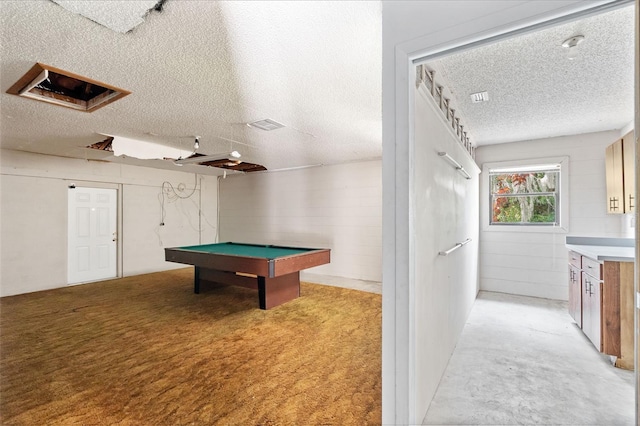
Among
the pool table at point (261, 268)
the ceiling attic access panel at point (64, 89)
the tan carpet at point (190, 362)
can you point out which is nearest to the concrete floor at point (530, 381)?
the tan carpet at point (190, 362)

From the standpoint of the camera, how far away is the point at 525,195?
15.0ft

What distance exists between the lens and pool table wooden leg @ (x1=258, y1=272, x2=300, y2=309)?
404 centimetres

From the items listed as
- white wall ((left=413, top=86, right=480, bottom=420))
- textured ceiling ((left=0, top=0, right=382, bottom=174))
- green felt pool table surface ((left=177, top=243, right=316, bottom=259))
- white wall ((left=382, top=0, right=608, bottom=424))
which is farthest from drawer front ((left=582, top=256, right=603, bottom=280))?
Result: green felt pool table surface ((left=177, top=243, right=316, bottom=259))

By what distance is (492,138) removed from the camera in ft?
14.2

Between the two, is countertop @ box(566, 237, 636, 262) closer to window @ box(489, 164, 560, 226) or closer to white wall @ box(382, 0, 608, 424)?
window @ box(489, 164, 560, 226)

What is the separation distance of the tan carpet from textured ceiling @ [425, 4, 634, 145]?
2.48m

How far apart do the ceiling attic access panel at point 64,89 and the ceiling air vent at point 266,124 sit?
1.31 meters

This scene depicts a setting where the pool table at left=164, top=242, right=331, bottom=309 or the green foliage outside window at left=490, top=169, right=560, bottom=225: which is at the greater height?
the green foliage outside window at left=490, top=169, right=560, bottom=225

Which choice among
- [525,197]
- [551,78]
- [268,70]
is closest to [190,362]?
[268,70]

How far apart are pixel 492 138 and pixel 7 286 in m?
8.00

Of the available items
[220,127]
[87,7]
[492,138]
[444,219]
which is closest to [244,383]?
[444,219]

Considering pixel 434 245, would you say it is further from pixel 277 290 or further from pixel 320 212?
pixel 320 212

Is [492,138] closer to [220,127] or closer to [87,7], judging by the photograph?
[220,127]

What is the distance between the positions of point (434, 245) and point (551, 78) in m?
1.93
